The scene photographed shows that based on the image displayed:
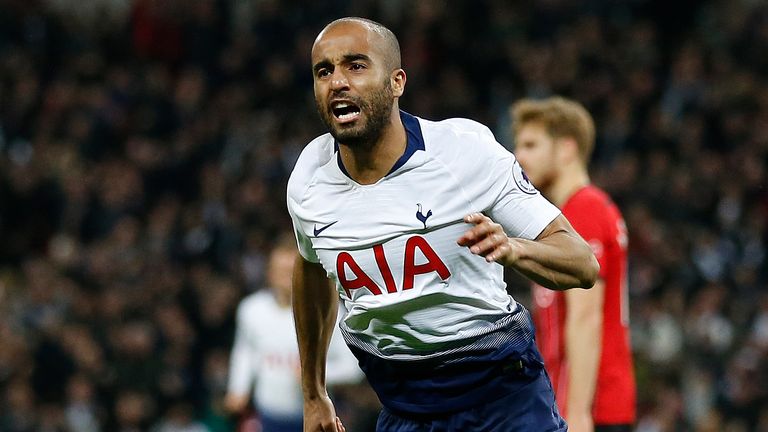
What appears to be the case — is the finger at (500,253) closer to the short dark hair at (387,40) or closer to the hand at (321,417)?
the short dark hair at (387,40)

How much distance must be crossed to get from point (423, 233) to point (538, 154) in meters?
2.05

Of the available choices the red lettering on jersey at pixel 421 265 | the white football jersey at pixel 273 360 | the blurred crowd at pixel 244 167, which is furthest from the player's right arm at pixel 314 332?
the blurred crowd at pixel 244 167

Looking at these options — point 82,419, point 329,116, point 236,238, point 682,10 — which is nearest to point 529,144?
point 329,116

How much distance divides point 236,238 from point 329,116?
9.04 meters

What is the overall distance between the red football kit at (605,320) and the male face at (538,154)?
0.62 feet

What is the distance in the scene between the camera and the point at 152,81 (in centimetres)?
1443

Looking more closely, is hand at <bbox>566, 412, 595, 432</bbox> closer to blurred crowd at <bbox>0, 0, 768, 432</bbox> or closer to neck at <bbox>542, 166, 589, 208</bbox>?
neck at <bbox>542, 166, 589, 208</bbox>

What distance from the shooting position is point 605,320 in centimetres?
545

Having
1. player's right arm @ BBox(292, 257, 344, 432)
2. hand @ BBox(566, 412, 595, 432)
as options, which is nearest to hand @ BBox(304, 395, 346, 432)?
player's right arm @ BBox(292, 257, 344, 432)

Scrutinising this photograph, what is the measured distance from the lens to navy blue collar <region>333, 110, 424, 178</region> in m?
3.82

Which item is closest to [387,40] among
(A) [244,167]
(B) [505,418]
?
(B) [505,418]

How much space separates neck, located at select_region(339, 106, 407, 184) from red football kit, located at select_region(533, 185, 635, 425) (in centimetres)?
172

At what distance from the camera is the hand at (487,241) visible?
324cm

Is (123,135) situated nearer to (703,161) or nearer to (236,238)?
(236,238)
